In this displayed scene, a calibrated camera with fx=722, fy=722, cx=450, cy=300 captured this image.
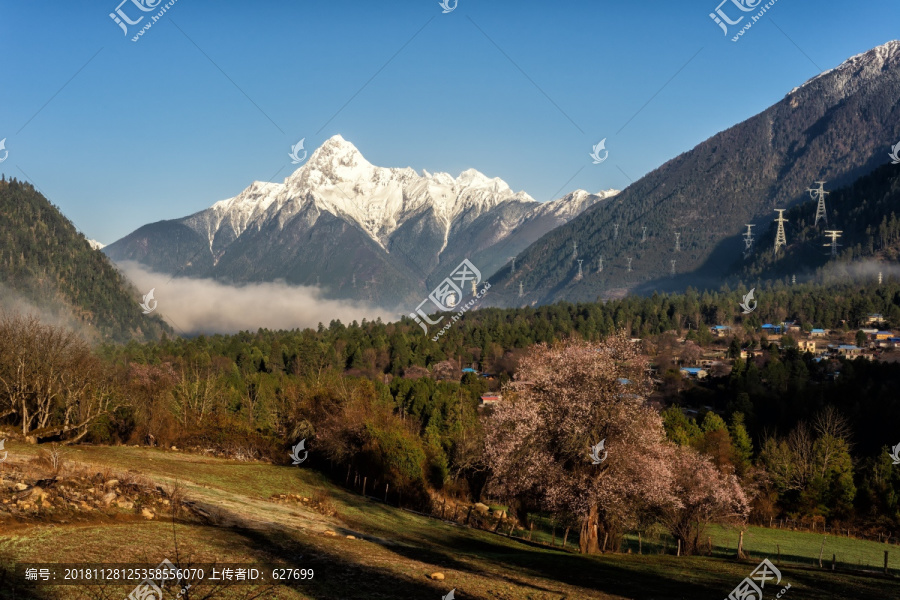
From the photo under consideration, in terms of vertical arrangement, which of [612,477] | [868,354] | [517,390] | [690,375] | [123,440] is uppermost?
[868,354]

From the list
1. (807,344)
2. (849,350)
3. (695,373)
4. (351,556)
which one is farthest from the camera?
(807,344)

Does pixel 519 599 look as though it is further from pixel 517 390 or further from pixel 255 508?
pixel 517 390

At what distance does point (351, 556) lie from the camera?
2402 cm

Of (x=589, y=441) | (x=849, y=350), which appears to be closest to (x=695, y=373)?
(x=849, y=350)

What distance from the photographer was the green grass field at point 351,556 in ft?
64.1

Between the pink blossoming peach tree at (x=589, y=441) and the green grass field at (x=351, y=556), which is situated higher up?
the pink blossoming peach tree at (x=589, y=441)

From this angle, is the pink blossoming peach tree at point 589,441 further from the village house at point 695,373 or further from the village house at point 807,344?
the village house at point 807,344

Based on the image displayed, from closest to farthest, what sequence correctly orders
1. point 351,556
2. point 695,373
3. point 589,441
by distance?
point 351,556 → point 589,441 → point 695,373

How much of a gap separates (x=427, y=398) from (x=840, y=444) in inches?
2257

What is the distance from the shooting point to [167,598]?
16672 mm

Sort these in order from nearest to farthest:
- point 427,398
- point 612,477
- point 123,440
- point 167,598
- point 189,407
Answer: point 167,598, point 612,477, point 123,440, point 189,407, point 427,398

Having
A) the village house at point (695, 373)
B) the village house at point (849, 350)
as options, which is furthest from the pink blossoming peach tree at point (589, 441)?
the village house at point (849, 350)

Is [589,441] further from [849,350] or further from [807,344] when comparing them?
[807,344]

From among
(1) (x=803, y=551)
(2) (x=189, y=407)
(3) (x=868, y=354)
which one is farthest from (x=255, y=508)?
(3) (x=868, y=354)
